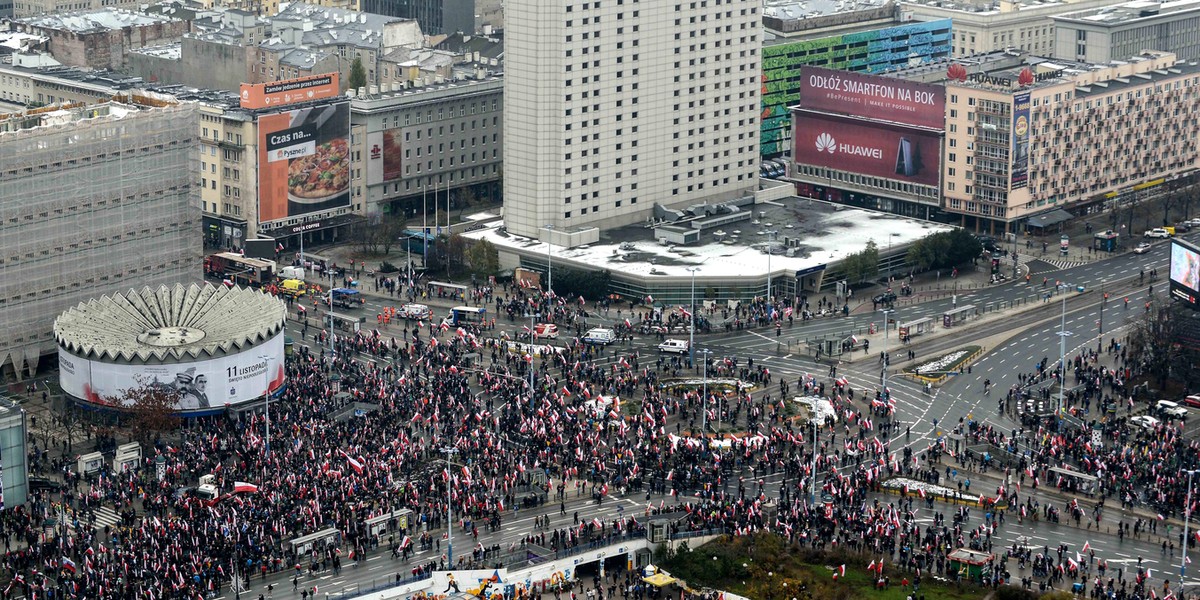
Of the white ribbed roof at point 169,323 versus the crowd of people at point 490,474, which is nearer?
the crowd of people at point 490,474

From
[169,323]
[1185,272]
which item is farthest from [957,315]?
[169,323]

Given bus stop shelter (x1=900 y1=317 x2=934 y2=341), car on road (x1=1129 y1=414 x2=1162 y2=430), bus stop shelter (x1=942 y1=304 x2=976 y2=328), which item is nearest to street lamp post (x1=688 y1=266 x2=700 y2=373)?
bus stop shelter (x1=900 y1=317 x2=934 y2=341)

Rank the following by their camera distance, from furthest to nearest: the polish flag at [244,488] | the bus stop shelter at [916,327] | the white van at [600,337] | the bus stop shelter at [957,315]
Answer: the bus stop shelter at [957,315] → the bus stop shelter at [916,327] → the white van at [600,337] → the polish flag at [244,488]

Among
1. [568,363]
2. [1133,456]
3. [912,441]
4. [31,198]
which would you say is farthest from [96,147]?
[1133,456]

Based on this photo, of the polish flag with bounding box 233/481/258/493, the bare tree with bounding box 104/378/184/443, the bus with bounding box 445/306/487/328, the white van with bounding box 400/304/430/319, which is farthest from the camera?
the white van with bounding box 400/304/430/319

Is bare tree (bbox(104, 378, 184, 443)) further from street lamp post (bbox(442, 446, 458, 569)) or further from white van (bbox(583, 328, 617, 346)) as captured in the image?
white van (bbox(583, 328, 617, 346))

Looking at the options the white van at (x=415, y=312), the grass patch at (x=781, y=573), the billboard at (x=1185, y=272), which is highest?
the billboard at (x=1185, y=272)

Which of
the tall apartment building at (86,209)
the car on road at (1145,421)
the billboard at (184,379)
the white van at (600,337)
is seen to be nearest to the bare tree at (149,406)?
the billboard at (184,379)

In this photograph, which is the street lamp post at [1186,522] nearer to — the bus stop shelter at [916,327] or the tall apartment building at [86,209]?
the bus stop shelter at [916,327]

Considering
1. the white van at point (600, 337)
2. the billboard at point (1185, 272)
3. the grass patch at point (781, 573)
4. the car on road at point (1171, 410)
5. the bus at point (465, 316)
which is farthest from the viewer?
the bus at point (465, 316)
